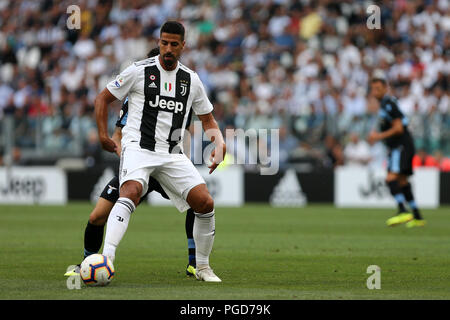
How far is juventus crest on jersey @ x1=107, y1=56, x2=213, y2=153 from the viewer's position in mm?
7730

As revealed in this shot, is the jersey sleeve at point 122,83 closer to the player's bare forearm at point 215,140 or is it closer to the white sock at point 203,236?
the player's bare forearm at point 215,140

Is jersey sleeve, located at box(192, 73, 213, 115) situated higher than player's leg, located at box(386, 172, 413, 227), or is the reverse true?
jersey sleeve, located at box(192, 73, 213, 115)

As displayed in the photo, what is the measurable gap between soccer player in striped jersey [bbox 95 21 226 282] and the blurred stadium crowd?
13.9m

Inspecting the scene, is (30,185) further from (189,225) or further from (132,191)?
(132,191)

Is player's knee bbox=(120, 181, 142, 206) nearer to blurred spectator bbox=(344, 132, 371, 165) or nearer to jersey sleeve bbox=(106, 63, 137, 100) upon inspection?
jersey sleeve bbox=(106, 63, 137, 100)

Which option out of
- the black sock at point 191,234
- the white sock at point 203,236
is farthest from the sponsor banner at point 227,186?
the white sock at point 203,236

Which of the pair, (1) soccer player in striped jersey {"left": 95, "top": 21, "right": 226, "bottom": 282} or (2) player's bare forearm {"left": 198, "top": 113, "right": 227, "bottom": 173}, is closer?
(1) soccer player in striped jersey {"left": 95, "top": 21, "right": 226, "bottom": 282}

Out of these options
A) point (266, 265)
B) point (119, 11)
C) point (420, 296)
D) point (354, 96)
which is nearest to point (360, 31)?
point (354, 96)

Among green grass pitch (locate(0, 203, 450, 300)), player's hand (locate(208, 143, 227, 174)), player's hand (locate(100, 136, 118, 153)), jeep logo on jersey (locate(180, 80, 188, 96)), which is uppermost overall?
jeep logo on jersey (locate(180, 80, 188, 96))

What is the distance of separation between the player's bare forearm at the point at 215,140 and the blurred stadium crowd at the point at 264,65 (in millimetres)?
13588

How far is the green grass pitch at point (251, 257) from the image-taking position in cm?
700

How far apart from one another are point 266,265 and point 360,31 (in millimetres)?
16207

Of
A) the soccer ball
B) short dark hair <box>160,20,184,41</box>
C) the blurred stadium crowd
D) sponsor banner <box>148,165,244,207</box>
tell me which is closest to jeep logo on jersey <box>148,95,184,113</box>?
short dark hair <box>160,20,184,41</box>

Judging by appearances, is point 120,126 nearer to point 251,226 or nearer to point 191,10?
point 251,226
